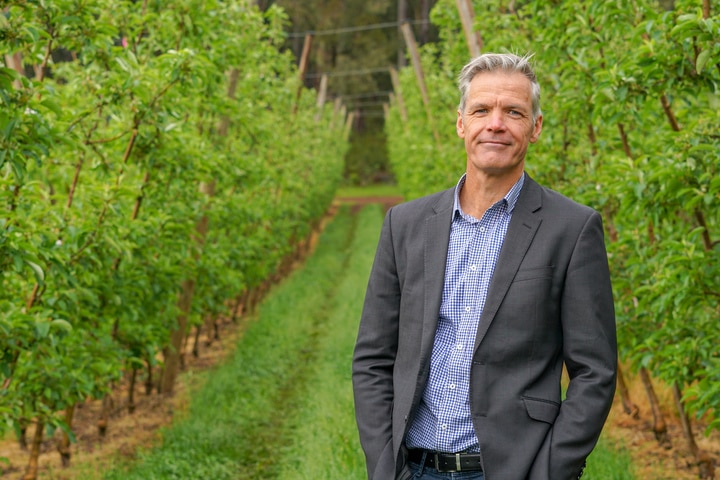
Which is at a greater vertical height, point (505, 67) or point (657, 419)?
point (505, 67)

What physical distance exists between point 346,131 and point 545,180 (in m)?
39.7

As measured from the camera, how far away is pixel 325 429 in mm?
7250

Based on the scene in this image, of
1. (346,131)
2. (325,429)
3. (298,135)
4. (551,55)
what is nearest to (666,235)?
(551,55)

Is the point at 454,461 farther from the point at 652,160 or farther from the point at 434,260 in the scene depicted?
the point at 652,160

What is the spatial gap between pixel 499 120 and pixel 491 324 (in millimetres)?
571

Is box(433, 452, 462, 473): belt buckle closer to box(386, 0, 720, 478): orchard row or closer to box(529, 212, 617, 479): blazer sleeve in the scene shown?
box(529, 212, 617, 479): blazer sleeve

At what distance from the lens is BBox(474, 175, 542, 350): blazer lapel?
2.29 m

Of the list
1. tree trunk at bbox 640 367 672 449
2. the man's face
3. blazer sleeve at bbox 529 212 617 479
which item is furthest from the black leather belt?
tree trunk at bbox 640 367 672 449

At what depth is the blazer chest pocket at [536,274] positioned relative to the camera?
2289 mm

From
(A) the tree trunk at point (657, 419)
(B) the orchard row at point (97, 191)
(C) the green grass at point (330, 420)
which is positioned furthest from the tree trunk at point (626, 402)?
(B) the orchard row at point (97, 191)

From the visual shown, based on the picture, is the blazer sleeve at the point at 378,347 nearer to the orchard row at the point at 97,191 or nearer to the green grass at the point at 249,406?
the orchard row at the point at 97,191

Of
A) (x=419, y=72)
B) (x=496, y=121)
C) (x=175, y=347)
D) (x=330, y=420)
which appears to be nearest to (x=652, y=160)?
(x=496, y=121)

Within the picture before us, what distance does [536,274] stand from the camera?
229 cm

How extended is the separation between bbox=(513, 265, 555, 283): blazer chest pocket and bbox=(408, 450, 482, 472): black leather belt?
1.66 ft
